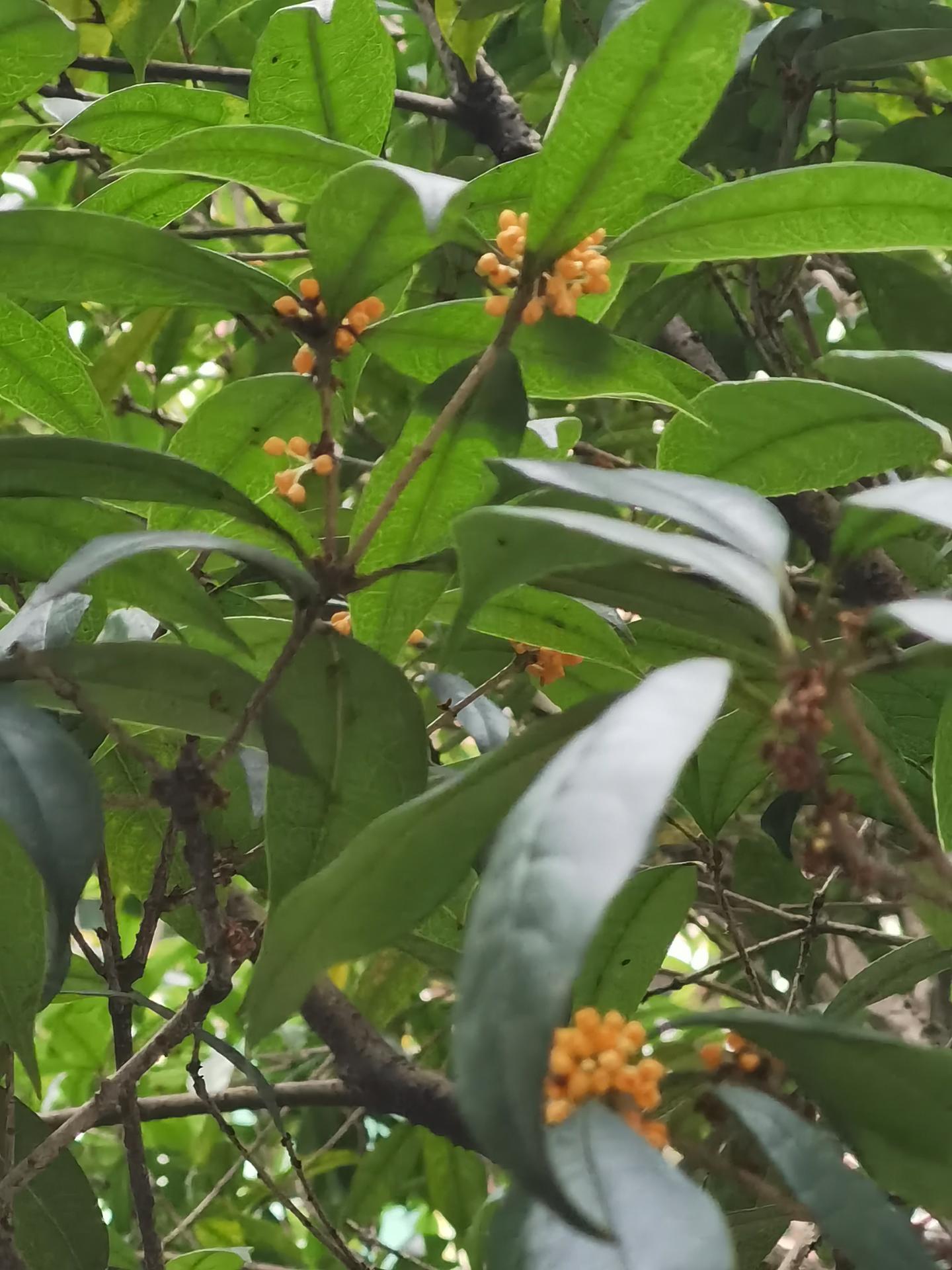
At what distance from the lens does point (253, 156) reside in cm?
54

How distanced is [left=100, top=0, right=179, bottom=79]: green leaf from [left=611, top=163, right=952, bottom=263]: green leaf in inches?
17.1

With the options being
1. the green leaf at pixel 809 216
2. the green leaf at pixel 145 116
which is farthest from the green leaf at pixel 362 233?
the green leaf at pixel 145 116

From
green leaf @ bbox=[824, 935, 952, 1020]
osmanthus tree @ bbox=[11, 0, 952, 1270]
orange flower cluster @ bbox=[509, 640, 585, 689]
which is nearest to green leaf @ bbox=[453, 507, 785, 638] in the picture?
osmanthus tree @ bbox=[11, 0, 952, 1270]

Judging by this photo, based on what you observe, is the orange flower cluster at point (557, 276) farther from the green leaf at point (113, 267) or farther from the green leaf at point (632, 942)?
the green leaf at point (632, 942)

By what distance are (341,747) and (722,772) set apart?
29 centimetres

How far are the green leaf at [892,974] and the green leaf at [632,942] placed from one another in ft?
0.31

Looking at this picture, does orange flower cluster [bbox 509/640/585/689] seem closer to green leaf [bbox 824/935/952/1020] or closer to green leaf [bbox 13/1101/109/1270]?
green leaf [bbox 824/935/952/1020]

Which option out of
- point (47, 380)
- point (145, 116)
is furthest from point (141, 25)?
point (47, 380)

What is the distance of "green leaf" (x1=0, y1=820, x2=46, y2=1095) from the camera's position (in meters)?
0.52

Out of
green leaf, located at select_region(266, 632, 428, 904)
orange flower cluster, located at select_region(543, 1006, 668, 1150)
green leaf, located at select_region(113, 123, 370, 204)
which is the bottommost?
orange flower cluster, located at select_region(543, 1006, 668, 1150)

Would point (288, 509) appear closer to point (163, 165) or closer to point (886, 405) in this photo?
point (163, 165)

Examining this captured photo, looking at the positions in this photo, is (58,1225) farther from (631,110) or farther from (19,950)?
(631,110)

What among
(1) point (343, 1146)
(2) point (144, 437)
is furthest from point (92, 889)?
(2) point (144, 437)

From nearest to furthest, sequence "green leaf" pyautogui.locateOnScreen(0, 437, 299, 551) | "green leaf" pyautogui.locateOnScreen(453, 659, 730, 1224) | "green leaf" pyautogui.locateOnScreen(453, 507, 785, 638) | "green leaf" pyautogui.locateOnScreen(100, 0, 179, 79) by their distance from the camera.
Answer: "green leaf" pyautogui.locateOnScreen(453, 659, 730, 1224)
"green leaf" pyautogui.locateOnScreen(453, 507, 785, 638)
"green leaf" pyautogui.locateOnScreen(0, 437, 299, 551)
"green leaf" pyautogui.locateOnScreen(100, 0, 179, 79)
